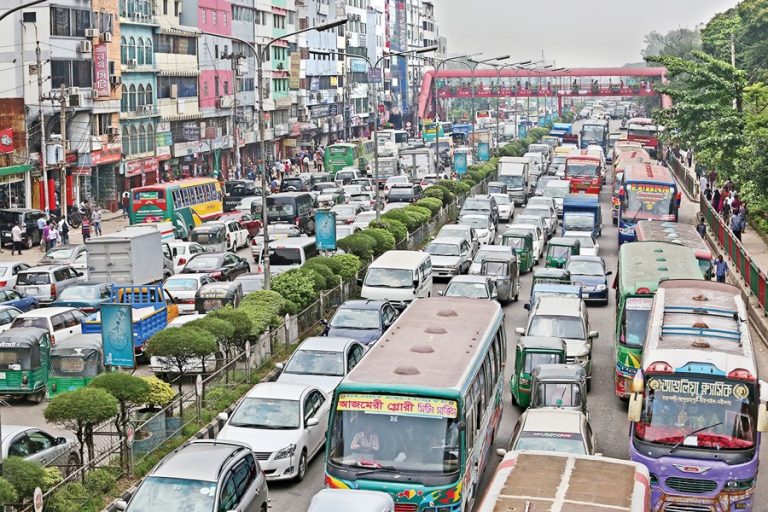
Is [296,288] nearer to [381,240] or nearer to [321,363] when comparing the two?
[321,363]

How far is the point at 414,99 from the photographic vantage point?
6088 inches

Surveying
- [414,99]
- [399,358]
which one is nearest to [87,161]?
[399,358]

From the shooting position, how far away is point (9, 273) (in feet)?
121

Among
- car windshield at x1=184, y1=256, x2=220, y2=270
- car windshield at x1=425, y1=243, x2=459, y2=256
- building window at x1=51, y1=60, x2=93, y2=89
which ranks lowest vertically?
car windshield at x1=184, y1=256, x2=220, y2=270

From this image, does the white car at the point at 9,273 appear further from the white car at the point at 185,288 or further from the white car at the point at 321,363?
the white car at the point at 321,363

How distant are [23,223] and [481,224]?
18.4 metres

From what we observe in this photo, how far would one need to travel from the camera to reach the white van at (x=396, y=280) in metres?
33.0

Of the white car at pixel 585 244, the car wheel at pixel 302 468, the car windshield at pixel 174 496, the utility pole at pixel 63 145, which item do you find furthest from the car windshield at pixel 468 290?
the utility pole at pixel 63 145

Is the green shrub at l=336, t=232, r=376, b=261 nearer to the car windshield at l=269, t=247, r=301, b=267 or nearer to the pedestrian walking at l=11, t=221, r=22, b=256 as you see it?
the car windshield at l=269, t=247, r=301, b=267

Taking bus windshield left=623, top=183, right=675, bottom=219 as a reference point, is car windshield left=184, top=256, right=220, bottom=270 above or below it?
below

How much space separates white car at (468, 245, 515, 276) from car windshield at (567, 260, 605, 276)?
1974 mm

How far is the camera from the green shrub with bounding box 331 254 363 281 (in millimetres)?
34531

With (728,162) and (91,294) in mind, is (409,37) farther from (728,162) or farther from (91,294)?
(91,294)

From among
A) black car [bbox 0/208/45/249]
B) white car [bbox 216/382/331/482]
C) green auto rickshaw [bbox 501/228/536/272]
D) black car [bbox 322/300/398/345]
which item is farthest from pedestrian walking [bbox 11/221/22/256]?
white car [bbox 216/382/331/482]
